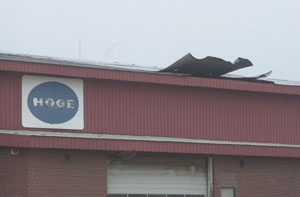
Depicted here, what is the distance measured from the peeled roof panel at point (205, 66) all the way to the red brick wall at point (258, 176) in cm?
354

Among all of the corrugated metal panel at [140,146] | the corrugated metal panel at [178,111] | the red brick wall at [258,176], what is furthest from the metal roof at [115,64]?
the red brick wall at [258,176]

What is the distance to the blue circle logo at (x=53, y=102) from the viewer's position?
21312 mm

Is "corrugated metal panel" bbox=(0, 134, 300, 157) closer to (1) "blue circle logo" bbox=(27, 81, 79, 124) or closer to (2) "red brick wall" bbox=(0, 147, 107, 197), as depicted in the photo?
(2) "red brick wall" bbox=(0, 147, 107, 197)

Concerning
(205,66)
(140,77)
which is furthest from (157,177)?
(205,66)

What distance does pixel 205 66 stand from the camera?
79.6ft

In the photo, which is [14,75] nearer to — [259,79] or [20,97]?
[20,97]

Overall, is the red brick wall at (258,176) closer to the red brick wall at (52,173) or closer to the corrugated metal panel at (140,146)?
the corrugated metal panel at (140,146)

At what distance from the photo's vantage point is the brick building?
2095cm

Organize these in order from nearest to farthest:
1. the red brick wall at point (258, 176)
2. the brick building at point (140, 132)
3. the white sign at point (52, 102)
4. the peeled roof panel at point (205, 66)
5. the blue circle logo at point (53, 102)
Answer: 1. the brick building at point (140, 132)
2. the white sign at point (52, 102)
3. the blue circle logo at point (53, 102)
4. the peeled roof panel at point (205, 66)
5. the red brick wall at point (258, 176)

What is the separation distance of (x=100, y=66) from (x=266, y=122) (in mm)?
7425

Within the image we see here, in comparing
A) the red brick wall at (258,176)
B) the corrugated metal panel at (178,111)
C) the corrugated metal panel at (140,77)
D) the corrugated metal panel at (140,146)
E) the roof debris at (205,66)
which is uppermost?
the roof debris at (205,66)

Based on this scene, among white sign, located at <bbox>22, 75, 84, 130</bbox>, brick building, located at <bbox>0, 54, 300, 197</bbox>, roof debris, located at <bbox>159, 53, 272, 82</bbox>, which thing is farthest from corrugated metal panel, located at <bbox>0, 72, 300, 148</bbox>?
roof debris, located at <bbox>159, 53, 272, 82</bbox>

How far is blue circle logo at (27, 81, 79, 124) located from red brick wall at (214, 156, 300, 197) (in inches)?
251

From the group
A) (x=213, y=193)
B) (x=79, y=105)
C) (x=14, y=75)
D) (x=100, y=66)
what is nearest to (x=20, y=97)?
(x=14, y=75)
